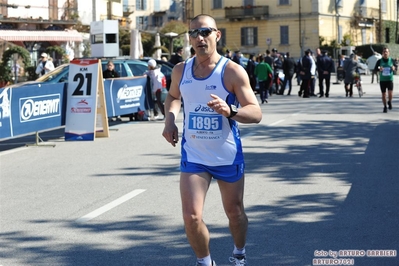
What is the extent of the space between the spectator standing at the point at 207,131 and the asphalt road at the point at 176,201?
92 centimetres

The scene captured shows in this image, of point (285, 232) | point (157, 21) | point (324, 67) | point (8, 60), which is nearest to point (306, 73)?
point (324, 67)

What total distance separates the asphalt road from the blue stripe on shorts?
3.22 ft

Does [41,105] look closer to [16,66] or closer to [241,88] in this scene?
[241,88]

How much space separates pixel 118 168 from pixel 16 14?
34689 mm

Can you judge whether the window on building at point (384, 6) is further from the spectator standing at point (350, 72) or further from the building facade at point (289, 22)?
the spectator standing at point (350, 72)

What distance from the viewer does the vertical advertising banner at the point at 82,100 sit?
16797 millimetres

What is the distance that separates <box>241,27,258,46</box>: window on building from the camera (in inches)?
3118

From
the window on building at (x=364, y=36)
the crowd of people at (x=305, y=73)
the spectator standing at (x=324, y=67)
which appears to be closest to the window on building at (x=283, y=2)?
the window on building at (x=364, y=36)

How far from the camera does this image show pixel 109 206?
927cm

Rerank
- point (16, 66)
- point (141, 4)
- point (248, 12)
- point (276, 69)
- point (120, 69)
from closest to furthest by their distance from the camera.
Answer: point (120, 69)
point (16, 66)
point (276, 69)
point (248, 12)
point (141, 4)

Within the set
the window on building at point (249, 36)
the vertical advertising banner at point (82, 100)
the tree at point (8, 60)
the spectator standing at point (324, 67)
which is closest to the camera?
the vertical advertising banner at point (82, 100)

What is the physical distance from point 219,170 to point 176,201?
12.0 feet

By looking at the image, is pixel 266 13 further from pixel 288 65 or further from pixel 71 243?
pixel 71 243

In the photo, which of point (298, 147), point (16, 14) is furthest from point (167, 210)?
point (16, 14)
